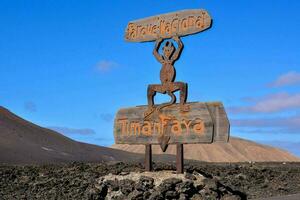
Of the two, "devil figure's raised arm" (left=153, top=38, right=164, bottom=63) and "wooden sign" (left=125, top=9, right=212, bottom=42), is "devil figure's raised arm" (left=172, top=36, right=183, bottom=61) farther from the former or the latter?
"devil figure's raised arm" (left=153, top=38, right=164, bottom=63)

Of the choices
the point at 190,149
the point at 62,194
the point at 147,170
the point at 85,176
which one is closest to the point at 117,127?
the point at 147,170

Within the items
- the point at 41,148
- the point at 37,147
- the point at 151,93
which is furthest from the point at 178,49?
the point at 41,148

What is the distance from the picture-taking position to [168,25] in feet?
42.9

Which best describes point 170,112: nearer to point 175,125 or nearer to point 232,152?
point 175,125

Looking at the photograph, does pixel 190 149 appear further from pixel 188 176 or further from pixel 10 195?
pixel 188 176

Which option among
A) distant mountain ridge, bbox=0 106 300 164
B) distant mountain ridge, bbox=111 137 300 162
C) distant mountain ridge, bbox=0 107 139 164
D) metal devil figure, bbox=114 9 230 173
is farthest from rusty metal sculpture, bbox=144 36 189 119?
distant mountain ridge, bbox=111 137 300 162

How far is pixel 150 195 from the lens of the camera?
39.1 feet

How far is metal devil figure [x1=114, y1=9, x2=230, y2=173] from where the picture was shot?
39.8 feet

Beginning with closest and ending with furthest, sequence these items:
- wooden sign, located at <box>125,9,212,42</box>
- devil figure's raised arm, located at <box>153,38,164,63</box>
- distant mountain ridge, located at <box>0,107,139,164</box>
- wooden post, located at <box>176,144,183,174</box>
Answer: wooden post, located at <box>176,144,183,174</box> → wooden sign, located at <box>125,9,212,42</box> → devil figure's raised arm, located at <box>153,38,164,63</box> → distant mountain ridge, located at <box>0,107,139,164</box>

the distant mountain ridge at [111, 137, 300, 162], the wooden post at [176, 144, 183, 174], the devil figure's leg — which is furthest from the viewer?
the distant mountain ridge at [111, 137, 300, 162]

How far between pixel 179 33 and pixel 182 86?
1.19 metres

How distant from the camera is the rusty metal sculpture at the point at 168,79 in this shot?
1262 cm

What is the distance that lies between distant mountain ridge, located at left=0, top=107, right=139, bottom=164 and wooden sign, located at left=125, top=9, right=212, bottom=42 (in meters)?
46.5

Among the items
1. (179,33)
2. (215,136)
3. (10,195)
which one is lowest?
(10,195)
